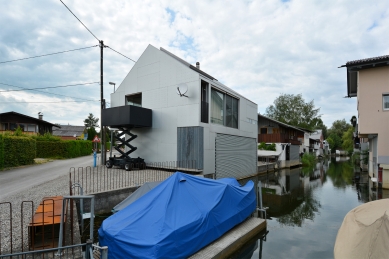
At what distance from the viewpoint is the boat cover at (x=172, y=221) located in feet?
13.1

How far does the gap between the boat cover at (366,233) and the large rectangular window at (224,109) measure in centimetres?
984

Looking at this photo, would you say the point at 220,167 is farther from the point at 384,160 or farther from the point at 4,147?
the point at 4,147

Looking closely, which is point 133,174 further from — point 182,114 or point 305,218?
point 305,218

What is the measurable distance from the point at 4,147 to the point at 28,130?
1773cm

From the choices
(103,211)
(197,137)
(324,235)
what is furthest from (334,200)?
(103,211)

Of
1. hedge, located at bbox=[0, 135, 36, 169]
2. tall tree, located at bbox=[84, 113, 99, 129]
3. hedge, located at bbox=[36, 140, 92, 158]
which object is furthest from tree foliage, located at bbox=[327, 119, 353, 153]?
tall tree, located at bbox=[84, 113, 99, 129]

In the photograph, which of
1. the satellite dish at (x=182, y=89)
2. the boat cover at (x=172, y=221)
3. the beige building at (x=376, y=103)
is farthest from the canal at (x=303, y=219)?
the satellite dish at (x=182, y=89)

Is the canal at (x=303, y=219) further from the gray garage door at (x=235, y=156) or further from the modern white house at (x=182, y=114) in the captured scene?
the modern white house at (x=182, y=114)

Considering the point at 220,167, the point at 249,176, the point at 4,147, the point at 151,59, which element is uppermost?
the point at 151,59

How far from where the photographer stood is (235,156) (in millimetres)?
15836

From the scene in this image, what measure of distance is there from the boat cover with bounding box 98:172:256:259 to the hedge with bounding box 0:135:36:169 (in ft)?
44.5

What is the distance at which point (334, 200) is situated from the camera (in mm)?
10914

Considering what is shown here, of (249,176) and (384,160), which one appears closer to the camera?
(384,160)

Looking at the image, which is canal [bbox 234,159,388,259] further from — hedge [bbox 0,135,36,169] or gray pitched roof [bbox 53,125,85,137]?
gray pitched roof [bbox 53,125,85,137]
